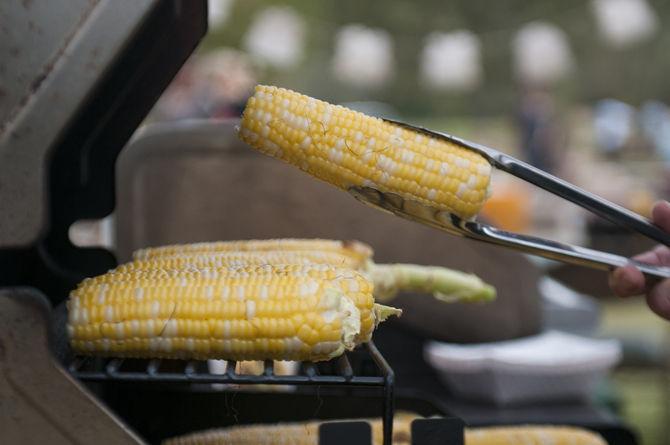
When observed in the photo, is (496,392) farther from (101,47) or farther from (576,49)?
(576,49)

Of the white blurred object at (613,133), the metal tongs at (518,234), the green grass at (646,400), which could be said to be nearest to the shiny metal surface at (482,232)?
the metal tongs at (518,234)

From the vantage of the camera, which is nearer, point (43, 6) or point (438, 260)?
point (43, 6)

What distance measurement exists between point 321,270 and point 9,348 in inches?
15.4

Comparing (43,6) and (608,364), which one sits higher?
(43,6)

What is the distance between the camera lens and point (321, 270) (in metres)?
1.04

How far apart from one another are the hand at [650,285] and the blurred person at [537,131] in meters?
9.44

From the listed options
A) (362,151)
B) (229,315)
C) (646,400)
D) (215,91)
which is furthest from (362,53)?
(229,315)

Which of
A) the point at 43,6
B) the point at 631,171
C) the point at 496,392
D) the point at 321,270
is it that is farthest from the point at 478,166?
the point at 631,171

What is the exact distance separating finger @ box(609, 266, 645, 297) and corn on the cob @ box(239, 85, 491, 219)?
0.29 meters

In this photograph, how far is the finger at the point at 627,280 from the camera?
4.17 feet

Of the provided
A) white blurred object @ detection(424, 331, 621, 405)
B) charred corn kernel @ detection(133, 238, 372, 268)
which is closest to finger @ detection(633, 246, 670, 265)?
charred corn kernel @ detection(133, 238, 372, 268)

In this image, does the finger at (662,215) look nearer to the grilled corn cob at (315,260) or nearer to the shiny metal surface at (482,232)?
the shiny metal surface at (482,232)

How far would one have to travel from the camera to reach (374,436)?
1.38m

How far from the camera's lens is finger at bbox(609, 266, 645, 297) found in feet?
4.17
